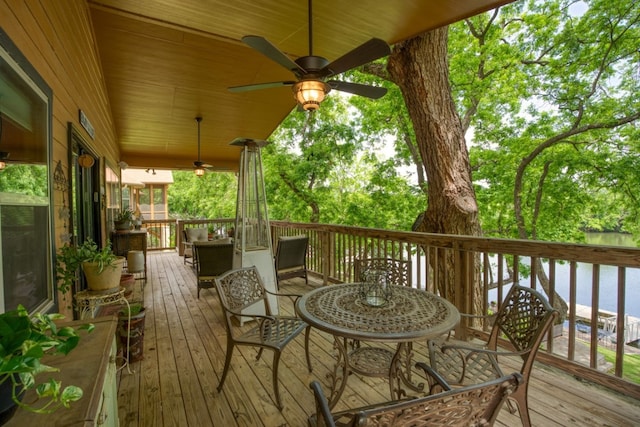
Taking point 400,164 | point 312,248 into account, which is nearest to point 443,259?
point 312,248

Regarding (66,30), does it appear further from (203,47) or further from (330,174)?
(330,174)

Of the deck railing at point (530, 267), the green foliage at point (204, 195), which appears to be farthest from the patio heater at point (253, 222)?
the green foliage at point (204, 195)

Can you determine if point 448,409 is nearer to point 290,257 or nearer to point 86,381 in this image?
A: point 86,381

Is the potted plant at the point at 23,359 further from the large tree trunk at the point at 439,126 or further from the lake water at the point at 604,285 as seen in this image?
the lake water at the point at 604,285

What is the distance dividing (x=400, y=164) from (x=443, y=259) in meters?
6.20

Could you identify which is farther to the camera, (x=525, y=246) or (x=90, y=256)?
(x=525, y=246)

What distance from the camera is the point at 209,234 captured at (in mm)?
6895

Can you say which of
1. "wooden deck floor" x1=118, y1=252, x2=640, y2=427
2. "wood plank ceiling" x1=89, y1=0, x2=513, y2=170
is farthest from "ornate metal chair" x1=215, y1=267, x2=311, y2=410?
"wood plank ceiling" x1=89, y1=0, x2=513, y2=170

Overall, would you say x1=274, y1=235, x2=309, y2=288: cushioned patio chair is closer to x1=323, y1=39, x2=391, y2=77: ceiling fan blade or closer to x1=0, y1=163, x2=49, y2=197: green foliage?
x1=323, y1=39, x2=391, y2=77: ceiling fan blade

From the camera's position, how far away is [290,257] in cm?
480

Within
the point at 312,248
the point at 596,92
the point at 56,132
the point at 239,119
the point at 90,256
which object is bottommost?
the point at 312,248

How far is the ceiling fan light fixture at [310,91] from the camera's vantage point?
2.32m

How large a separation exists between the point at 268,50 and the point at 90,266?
6.45 ft

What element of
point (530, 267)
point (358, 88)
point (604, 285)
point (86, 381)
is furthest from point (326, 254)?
point (604, 285)
